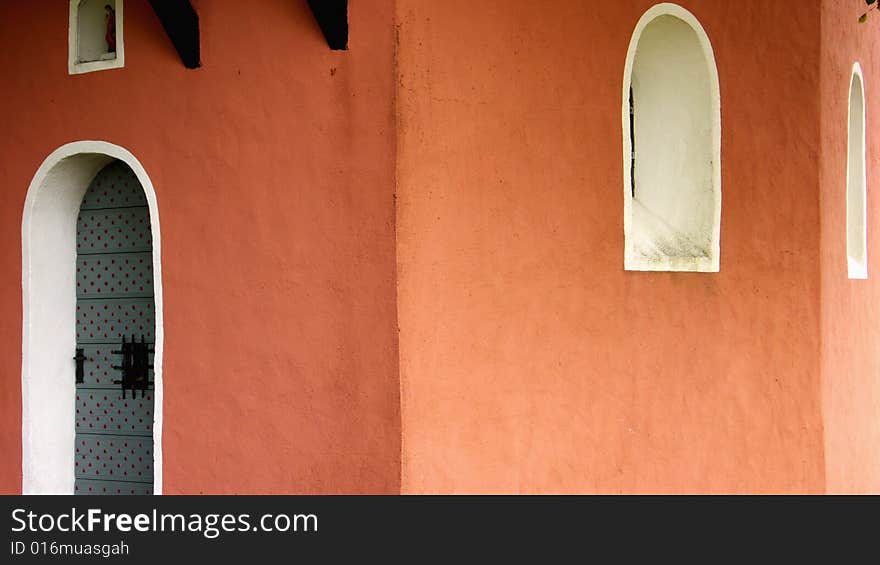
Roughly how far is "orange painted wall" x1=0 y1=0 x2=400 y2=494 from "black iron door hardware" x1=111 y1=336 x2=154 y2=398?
0.58 metres

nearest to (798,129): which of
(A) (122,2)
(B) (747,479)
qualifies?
(B) (747,479)

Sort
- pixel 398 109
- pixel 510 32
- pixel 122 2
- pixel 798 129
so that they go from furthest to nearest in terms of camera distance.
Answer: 1. pixel 798 129
2. pixel 122 2
3. pixel 510 32
4. pixel 398 109

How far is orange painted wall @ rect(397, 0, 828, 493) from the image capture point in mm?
5422

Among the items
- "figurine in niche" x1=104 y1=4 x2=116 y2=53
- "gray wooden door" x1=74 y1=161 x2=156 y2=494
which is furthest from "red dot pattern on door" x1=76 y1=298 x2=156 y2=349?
"figurine in niche" x1=104 y1=4 x2=116 y2=53

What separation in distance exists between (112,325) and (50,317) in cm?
37

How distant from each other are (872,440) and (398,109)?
5.17 meters

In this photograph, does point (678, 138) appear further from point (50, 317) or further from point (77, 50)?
point (50, 317)

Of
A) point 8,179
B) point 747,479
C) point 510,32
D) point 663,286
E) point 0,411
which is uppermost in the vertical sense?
point 510,32

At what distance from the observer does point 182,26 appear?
5.86 metres

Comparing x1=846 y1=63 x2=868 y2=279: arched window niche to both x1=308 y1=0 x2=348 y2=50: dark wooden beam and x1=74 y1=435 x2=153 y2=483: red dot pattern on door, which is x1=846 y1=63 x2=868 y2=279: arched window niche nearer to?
x1=308 y1=0 x2=348 y2=50: dark wooden beam

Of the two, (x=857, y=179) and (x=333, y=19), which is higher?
(x=333, y=19)

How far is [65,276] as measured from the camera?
6781 millimetres

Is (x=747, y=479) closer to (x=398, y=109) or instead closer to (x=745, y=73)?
(x=745, y=73)

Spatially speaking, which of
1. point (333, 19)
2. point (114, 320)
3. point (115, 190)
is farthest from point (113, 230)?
point (333, 19)
